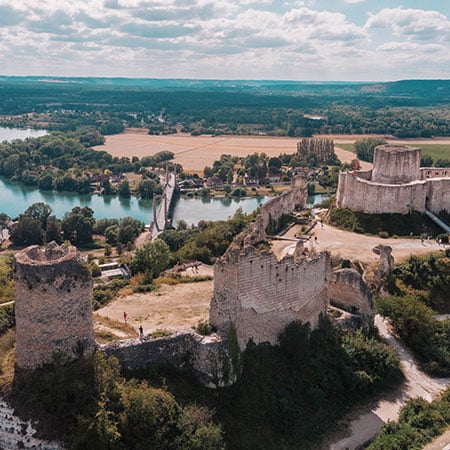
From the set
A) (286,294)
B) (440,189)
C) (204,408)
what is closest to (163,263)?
(286,294)

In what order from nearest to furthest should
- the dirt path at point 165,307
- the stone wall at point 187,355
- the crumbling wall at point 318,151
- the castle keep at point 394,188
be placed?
the stone wall at point 187,355, the dirt path at point 165,307, the castle keep at point 394,188, the crumbling wall at point 318,151

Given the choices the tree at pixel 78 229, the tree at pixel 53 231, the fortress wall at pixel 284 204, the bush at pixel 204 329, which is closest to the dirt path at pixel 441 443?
the bush at pixel 204 329

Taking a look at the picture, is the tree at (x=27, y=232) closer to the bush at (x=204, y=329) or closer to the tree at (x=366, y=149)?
the bush at (x=204, y=329)

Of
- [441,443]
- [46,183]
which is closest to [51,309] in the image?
[441,443]

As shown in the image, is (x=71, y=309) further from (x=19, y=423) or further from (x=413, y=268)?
(x=413, y=268)

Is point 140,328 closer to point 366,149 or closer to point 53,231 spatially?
point 53,231
